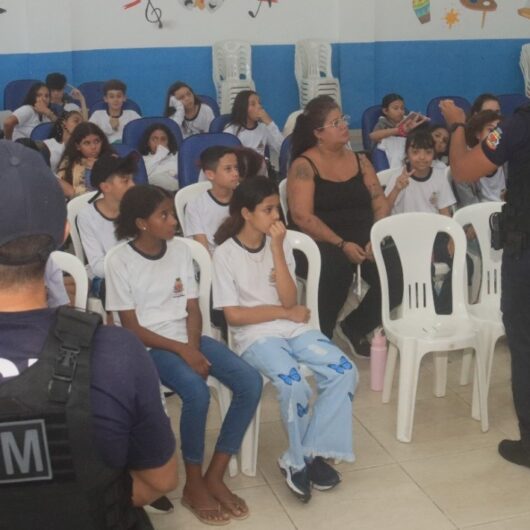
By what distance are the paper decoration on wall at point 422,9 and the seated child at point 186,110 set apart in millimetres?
2902

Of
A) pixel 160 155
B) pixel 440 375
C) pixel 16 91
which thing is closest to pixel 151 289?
pixel 440 375

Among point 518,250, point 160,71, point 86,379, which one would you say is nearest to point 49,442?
point 86,379

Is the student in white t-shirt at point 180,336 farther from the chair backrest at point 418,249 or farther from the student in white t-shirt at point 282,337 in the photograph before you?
the chair backrest at point 418,249

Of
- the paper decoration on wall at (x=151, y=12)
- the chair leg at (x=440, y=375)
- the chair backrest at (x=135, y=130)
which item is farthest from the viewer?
the paper decoration on wall at (x=151, y=12)

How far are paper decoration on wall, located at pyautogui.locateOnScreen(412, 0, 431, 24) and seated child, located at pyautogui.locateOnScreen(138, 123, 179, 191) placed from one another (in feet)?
13.3

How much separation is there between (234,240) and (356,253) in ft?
3.01

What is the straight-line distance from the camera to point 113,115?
251 inches

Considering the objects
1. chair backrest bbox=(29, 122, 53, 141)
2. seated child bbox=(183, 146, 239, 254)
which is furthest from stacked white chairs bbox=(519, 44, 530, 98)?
seated child bbox=(183, 146, 239, 254)

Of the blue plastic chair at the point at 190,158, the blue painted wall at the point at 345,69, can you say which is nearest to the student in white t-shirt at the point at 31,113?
the blue painted wall at the point at 345,69

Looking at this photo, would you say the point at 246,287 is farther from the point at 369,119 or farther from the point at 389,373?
the point at 369,119

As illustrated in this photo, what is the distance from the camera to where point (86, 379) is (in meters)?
1.17

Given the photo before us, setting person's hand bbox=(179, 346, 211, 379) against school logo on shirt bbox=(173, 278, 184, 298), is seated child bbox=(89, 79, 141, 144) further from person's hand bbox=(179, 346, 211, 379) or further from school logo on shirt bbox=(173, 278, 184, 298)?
person's hand bbox=(179, 346, 211, 379)

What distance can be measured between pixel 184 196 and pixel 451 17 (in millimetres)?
5601

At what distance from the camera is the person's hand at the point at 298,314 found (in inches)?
118
